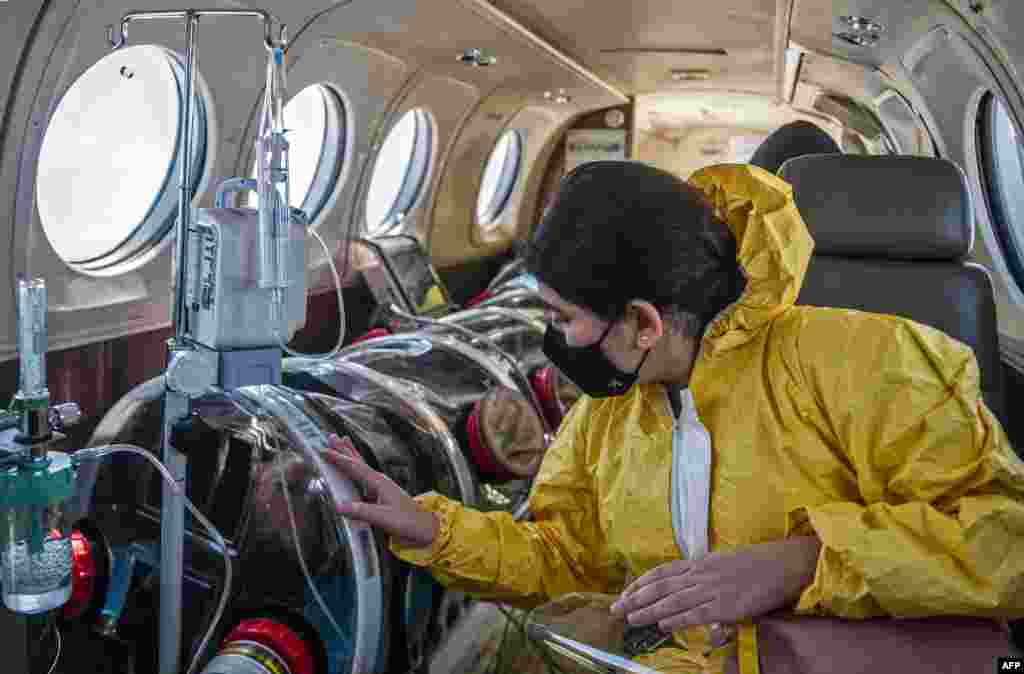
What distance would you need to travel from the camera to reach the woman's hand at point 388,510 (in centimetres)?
200

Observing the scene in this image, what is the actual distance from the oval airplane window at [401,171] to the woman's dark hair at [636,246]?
6282mm

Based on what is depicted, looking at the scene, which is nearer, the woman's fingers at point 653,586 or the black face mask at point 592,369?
the woman's fingers at point 653,586

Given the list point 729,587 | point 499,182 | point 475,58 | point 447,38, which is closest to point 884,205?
point 729,587

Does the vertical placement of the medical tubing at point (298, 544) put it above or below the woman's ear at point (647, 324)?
below

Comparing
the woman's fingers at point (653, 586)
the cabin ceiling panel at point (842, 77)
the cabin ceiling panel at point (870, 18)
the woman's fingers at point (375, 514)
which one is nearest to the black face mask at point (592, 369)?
the woman's fingers at point (653, 586)

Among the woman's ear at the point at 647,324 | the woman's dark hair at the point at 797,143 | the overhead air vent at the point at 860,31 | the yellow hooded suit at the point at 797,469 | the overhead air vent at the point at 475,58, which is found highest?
the overhead air vent at the point at 860,31

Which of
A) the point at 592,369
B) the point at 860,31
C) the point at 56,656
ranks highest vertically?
the point at 860,31

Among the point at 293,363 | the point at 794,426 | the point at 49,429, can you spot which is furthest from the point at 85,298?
the point at 794,426

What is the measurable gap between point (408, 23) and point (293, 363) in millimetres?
2749

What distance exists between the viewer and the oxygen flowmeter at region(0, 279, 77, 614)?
1812 millimetres

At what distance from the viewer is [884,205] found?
2.86 meters

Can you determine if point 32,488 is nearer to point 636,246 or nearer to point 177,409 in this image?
point 177,409

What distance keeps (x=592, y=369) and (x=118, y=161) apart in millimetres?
3548

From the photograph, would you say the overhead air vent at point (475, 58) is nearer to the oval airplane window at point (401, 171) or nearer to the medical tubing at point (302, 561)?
the oval airplane window at point (401, 171)
